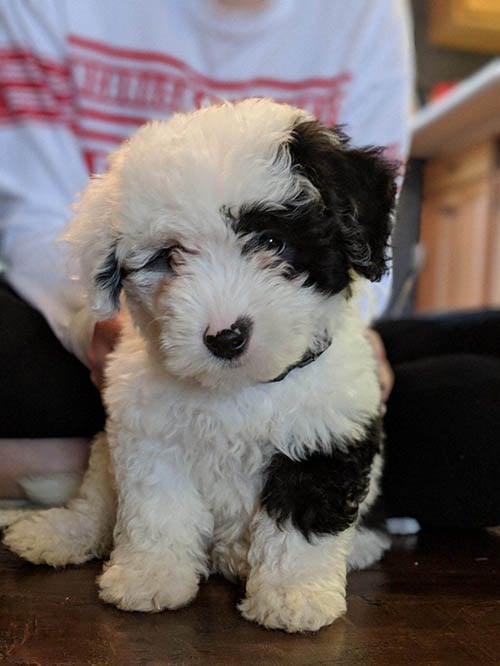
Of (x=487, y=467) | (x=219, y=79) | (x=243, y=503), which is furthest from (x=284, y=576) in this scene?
(x=219, y=79)

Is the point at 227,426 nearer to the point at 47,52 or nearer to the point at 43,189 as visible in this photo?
the point at 43,189

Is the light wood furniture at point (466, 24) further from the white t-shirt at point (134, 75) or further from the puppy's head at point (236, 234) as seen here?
the puppy's head at point (236, 234)

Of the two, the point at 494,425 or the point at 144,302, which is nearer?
the point at 144,302

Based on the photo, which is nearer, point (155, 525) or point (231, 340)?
point (231, 340)

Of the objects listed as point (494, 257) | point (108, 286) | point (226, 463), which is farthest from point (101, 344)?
point (494, 257)

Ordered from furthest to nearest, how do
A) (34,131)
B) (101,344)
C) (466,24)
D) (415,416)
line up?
(466,24)
(34,131)
(415,416)
(101,344)

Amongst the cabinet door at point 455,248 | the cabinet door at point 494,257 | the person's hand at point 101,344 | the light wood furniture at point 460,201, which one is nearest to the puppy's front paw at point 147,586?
the person's hand at point 101,344

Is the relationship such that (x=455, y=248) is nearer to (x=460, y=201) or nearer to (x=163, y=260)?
(x=460, y=201)

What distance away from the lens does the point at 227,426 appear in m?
1.22

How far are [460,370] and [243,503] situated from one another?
2.39 feet

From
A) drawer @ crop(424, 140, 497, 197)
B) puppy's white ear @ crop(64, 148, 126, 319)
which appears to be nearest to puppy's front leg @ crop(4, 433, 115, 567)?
puppy's white ear @ crop(64, 148, 126, 319)

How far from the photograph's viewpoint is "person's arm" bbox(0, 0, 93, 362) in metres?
2.04

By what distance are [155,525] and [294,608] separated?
0.87ft

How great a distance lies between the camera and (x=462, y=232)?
4.80 m
